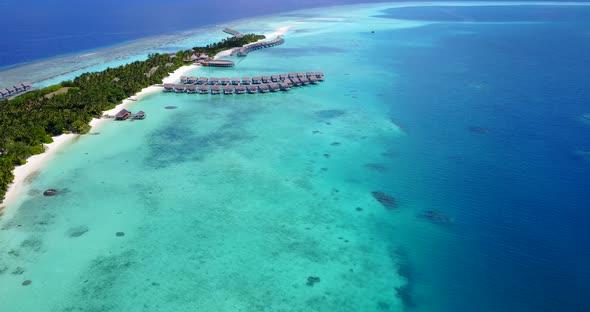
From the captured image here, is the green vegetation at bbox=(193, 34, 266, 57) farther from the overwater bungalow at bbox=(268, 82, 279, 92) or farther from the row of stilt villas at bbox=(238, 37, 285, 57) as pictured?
the overwater bungalow at bbox=(268, 82, 279, 92)

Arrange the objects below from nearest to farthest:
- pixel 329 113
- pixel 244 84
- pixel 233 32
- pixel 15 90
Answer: pixel 329 113
pixel 15 90
pixel 244 84
pixel 233 32

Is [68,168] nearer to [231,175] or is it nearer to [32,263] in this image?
[32,263]

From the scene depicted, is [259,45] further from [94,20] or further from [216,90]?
[94,20]

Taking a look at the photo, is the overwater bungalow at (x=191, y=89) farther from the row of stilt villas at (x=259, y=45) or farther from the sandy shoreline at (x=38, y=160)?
the row of stilt villas at (x=259, y=45)

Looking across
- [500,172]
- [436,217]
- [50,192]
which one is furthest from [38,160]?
[500,172]

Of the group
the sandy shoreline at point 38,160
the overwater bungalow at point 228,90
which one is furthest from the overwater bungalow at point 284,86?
the sandy shoreline at point 38,160

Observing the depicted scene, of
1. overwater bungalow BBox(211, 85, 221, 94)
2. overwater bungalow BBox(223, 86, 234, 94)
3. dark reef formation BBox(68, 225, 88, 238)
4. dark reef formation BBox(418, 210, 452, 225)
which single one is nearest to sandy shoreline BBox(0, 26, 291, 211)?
dark reef formation BBox(68, 225, 88, 238)
